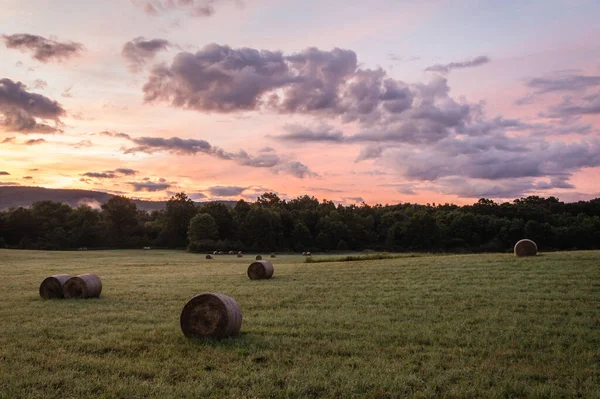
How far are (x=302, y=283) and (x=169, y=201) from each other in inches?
3760

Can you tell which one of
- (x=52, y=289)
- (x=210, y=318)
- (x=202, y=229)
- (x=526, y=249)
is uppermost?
(x=202, y=229)

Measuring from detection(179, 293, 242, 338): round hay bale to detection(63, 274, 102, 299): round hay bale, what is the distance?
9.74m

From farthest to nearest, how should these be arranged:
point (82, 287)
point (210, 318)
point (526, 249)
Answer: point (526, 249), point (82, 287), point (210, 318)

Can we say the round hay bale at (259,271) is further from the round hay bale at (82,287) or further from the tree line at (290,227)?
the tree line at (290,227)

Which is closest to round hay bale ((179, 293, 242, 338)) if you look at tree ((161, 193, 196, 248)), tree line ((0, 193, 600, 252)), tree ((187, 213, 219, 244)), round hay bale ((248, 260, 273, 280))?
round hay bale ((248, 260, 273, 280))

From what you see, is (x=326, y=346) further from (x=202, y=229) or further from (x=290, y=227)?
(x=290, y=227)

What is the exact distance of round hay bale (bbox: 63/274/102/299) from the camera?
19.5m

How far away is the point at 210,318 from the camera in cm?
1166

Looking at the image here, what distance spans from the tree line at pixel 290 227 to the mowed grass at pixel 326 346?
6890cm

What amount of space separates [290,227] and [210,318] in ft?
312

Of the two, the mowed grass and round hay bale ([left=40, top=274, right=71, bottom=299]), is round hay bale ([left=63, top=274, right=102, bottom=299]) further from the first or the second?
the mowed grass

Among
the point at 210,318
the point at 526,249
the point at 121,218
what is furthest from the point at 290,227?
the point at 210,318

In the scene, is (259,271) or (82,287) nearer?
(82,287)

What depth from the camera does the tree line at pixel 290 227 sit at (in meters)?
87.1
